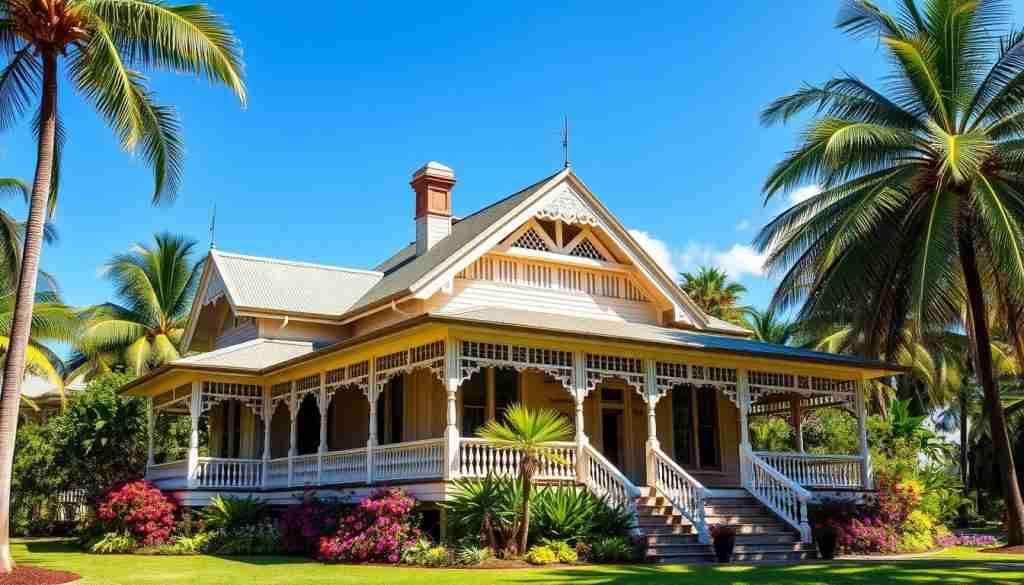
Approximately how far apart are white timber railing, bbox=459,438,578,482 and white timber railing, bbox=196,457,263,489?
7.22 m

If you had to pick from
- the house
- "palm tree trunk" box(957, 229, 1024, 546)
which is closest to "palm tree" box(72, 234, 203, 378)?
the house

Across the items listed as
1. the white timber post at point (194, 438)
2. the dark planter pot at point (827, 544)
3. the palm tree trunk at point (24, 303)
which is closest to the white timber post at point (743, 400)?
the dark planter pot at point (827, 544)

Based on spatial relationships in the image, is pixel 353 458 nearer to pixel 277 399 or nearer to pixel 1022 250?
pixel 277 399

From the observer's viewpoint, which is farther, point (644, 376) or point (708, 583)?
point (644, 376)

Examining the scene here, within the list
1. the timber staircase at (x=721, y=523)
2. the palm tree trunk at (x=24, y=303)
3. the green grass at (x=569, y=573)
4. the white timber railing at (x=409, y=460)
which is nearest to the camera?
the green grass at (x=569, y=573)

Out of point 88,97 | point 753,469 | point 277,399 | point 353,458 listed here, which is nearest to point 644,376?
point 753,469

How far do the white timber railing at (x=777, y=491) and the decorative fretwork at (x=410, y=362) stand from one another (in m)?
7.28

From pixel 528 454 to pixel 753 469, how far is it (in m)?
6.75

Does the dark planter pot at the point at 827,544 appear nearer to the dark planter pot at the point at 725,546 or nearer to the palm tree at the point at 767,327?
the dark planter pot at the point at 725,546

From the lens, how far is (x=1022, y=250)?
1928cm

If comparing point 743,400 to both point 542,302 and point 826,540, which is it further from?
point 542,302

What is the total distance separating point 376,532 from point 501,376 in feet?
19.3

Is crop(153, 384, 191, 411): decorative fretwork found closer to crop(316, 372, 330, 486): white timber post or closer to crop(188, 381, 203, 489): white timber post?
crop(188, 381, 203, 489): white timber post

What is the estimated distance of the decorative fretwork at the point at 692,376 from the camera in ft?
71.8
